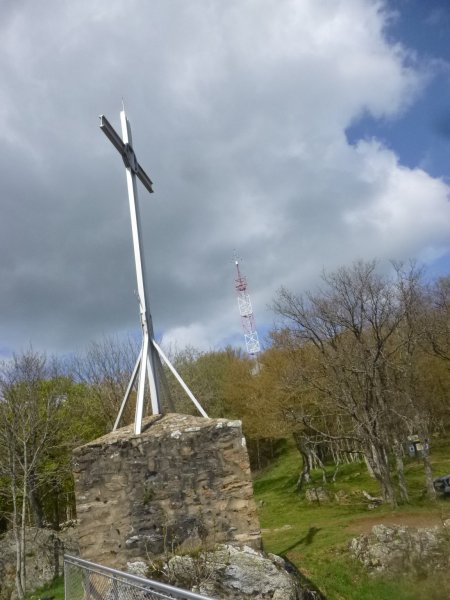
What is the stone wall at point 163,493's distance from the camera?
285 inches

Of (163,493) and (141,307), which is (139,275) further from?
(163,493)

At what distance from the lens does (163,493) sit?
7441 millimetres

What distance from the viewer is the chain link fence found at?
10.8 feet

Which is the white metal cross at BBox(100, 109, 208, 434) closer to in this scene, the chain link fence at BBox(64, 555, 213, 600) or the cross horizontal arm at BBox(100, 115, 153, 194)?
the cross horizontal arm at BBox(100, 115, 153, 194)

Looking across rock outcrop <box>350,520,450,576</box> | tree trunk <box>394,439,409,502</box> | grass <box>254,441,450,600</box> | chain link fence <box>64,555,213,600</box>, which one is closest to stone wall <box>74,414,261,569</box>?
chain link fence <box>64,555,213,600</box>

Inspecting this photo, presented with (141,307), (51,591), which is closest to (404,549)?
(141,307)

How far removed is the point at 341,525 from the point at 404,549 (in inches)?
164

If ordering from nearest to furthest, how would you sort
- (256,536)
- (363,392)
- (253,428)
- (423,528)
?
1. (256,536)
2. (423,528)
3. (363,392)
4. (253,428)

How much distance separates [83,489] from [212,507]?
2.04m

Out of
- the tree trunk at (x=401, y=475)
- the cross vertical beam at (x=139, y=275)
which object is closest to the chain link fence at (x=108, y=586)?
the cross vertical beam at (x=139, y=275)

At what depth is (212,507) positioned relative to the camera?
24.1ft

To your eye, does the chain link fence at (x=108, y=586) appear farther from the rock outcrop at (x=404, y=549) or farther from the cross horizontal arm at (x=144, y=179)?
the cross horizontal arm at (x=144, y=179)

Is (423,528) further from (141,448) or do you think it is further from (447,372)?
(447,372)

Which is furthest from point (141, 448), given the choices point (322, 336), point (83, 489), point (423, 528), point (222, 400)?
point (222, 400)
